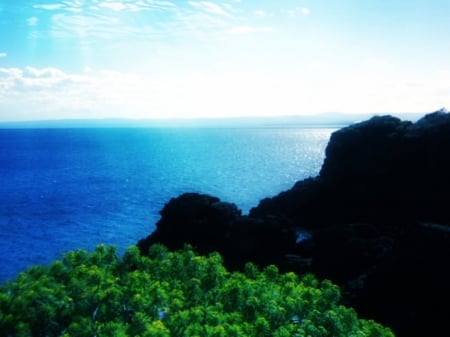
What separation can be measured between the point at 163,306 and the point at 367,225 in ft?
104

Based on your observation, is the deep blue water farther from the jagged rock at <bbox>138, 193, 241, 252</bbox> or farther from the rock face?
the rock face

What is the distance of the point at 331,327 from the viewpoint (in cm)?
1527

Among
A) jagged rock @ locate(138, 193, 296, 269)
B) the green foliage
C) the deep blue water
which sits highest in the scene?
the green foliage

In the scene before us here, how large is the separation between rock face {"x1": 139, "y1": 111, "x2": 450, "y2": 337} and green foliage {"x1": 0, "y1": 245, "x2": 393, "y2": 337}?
10110mm

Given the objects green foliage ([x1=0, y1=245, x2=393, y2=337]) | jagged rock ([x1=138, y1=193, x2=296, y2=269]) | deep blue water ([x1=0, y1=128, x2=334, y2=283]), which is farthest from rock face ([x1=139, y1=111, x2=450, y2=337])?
deep blue water ([x1=0, y1=128, x2=334, y2=283])

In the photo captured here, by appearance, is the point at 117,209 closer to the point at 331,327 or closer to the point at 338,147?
the point at 338,147

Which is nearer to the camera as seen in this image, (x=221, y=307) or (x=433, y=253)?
(x=221, y=307)

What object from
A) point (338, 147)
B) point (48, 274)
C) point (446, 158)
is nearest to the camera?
point (48, 274)

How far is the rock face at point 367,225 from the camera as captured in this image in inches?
1044

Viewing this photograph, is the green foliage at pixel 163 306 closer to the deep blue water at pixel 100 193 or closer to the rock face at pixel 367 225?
the rock face at pixel 367 225

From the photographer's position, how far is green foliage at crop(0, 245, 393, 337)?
14.2m

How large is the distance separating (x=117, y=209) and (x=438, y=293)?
79192mm

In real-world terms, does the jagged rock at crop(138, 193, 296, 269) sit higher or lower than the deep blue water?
higher

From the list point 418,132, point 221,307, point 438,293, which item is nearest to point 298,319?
point 221,307
